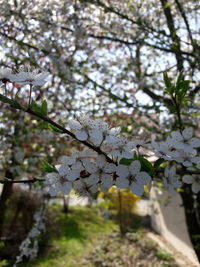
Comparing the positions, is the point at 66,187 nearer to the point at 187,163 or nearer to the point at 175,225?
the point at 187,163

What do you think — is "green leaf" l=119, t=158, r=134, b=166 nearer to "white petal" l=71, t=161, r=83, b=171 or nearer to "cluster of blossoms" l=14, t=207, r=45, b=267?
"white petal" l=71, t=161, r=83, b=171

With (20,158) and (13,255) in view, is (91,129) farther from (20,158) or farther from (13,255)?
(13,255)

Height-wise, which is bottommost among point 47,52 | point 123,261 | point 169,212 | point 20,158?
point 123,261

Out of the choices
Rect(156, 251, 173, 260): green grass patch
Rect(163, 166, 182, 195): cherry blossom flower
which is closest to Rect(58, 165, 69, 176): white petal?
Rect(163, 166, 182, 195): cherry blossom flower

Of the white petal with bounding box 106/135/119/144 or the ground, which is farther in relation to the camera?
the ground

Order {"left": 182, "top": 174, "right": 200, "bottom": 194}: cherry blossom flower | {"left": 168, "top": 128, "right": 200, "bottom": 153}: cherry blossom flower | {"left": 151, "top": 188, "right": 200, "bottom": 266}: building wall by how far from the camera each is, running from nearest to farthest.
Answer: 1. {"left": 168, "top": 128, "right": 200, "bottom": 153}: cherry blossom flower
2. {"left": 182, "top": 174, "right": 200, "bottom": 194}: cherry blossom flower
3. {"left": 151, "top": 188, "right": 200, "bottom": 266}: building wall

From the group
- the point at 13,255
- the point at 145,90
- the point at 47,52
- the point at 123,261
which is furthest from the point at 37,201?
the point at 47,52

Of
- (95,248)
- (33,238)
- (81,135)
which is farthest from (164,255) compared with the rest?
(81,135)

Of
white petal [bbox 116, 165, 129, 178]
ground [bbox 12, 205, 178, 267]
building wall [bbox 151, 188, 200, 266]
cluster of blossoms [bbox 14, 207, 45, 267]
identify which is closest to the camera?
white petal [bbox 116, 165, 129, 178]
